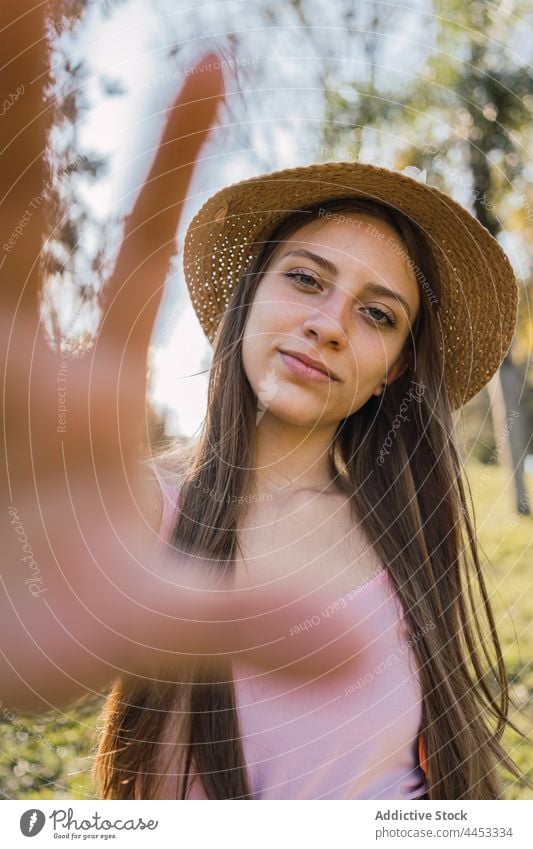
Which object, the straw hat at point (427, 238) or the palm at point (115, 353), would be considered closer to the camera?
the palm at point (115, 353)

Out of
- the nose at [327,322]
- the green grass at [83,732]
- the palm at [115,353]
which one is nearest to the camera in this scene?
the palm at [115,353]

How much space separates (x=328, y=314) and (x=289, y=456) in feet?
0.50

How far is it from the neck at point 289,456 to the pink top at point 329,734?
0.09 meters

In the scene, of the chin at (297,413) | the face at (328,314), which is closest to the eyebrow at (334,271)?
the face at (328,314)

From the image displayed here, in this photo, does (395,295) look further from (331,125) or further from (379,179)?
(331,125)

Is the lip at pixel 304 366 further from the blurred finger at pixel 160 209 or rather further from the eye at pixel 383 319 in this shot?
the blurred finger at pixel 160 209

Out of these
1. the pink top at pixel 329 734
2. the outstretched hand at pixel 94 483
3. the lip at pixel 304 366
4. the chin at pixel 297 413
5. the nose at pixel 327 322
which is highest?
the nose at pixel 327 322

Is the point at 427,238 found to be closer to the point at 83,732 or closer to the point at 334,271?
the point at 334,271

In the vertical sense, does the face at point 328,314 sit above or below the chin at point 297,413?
above

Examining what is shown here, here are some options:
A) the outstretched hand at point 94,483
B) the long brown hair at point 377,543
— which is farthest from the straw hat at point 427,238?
the outstretched hand at point 94,483

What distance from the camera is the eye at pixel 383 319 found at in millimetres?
708

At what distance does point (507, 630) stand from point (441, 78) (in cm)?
98

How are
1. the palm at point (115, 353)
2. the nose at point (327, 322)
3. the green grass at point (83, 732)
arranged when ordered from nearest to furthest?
the palm at point (115, 353)
the nose at point (327, 322)
the green grass at point (83, 732)

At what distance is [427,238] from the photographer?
726 millimetres
